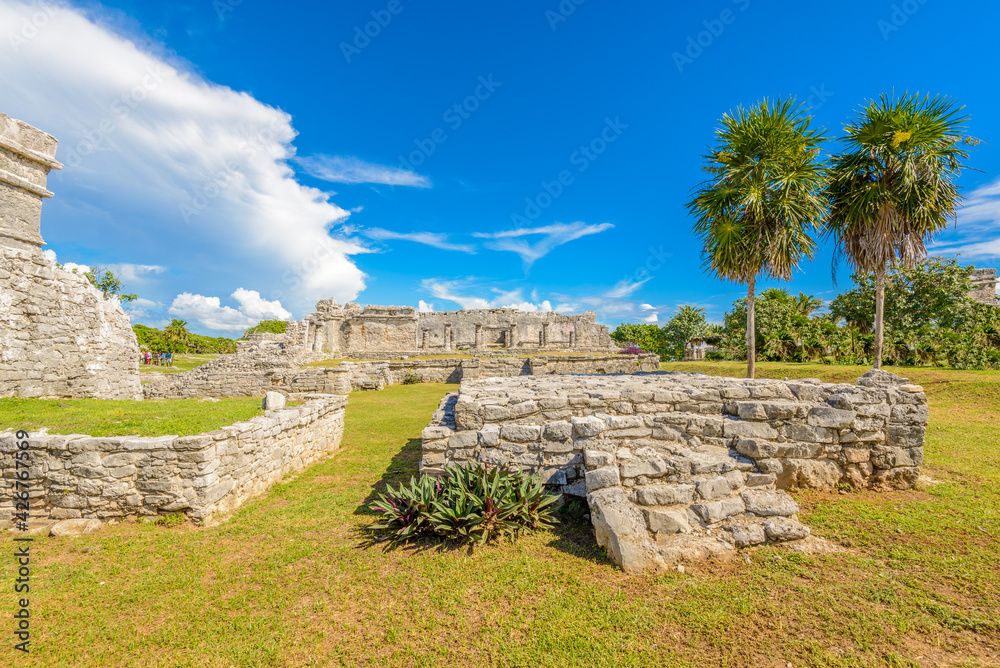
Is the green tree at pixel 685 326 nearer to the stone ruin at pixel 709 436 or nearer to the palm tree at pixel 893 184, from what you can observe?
the palm tree at pixel 893 184

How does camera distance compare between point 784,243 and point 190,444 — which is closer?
point 190,444

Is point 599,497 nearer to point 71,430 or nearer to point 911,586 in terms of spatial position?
point 911,586

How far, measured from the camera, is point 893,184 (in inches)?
429

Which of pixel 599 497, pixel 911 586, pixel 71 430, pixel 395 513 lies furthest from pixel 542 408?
pixel 71 430

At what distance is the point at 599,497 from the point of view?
4176mm

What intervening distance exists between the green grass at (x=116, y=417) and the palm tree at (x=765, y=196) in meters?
11.7

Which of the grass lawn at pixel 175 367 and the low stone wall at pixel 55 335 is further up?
the low stone wall at pixel 55 335

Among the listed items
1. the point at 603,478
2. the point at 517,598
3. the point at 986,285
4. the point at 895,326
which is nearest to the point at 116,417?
the point at 517,598

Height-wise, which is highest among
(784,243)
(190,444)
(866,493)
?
(784,243)

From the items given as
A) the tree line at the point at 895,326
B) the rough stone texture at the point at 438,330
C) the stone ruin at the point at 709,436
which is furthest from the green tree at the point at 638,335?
the stone ruin at the point at 709,436

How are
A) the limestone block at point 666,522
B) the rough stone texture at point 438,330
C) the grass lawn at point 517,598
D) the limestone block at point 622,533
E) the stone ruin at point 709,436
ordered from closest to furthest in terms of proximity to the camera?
the grass lawn at point 517,598, the limestone block at point 622,533, the limestone block at point 666,522, the stone ruin at point 709,436, the rough stone texture at point 438,330

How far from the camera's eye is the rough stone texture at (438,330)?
96.0ft

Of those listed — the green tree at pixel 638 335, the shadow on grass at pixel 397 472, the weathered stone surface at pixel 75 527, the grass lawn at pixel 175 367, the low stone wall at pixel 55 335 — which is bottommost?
the weathered stone surface at pixel 75 527

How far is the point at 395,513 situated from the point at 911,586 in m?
5.17
